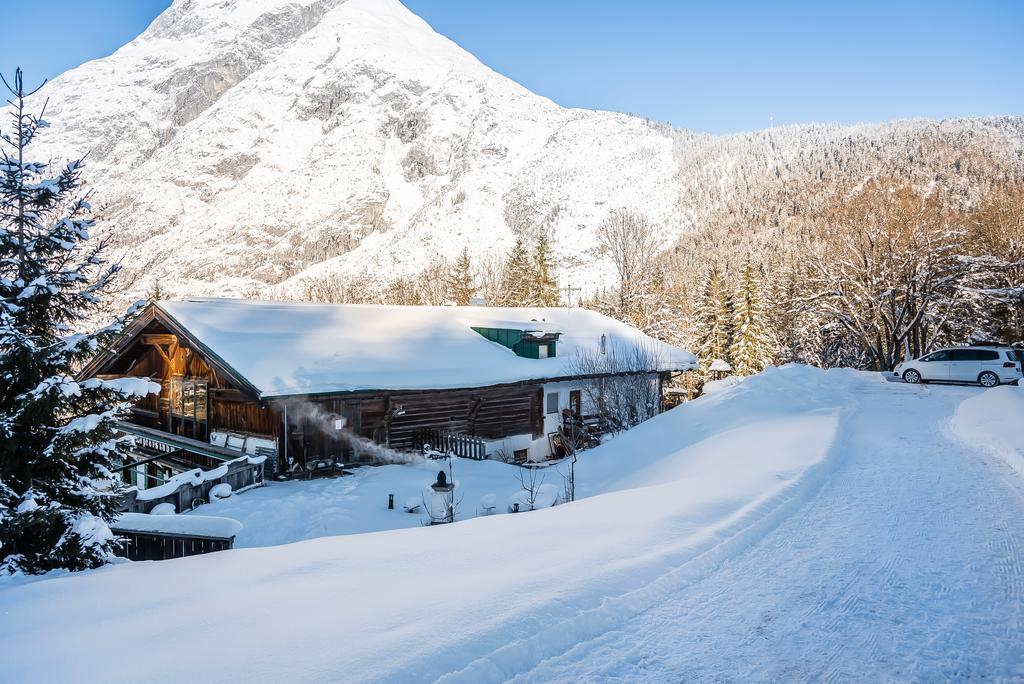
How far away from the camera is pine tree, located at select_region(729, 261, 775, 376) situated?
43.0 metres

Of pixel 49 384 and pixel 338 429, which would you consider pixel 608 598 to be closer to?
pixel 49 384

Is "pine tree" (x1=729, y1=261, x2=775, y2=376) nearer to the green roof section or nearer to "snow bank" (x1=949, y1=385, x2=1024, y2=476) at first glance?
the green roof section

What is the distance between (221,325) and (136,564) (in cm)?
1216

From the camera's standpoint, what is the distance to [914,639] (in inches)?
167

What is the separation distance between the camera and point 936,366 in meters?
24.0

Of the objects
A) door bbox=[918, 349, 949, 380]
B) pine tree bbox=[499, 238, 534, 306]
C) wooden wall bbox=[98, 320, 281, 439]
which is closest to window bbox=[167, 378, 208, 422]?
wooden wall bbox=[98, 320, 281, 439]

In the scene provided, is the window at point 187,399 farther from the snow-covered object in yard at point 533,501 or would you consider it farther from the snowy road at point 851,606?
the snowy road at point 851,606

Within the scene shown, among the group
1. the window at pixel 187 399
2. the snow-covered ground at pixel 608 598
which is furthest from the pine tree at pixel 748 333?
the window at pixel 187 399

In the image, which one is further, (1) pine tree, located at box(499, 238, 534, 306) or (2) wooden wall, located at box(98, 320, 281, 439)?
(1) pine tree, located at box(499, 238, 534, 306)

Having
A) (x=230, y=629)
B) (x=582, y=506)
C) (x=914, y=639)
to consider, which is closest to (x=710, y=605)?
(x=914, y=639)

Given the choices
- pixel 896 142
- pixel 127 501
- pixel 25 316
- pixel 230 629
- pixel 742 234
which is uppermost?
pixel 896 142

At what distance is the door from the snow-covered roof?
9.65m

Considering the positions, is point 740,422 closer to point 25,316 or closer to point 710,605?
point 710,605

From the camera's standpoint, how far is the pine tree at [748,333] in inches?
1691
